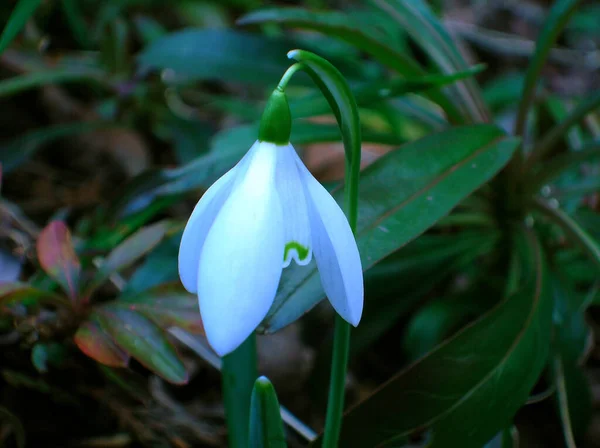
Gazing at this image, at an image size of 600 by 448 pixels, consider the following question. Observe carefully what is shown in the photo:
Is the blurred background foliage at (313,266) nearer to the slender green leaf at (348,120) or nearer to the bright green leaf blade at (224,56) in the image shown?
the bright green leaf blade at (224,56)

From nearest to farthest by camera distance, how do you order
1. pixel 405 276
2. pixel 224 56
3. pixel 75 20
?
pixel 405 276
pixel 224 56
pixel 75 20

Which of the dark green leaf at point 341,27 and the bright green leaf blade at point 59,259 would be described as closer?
the bright green leaf blade at point 59,259

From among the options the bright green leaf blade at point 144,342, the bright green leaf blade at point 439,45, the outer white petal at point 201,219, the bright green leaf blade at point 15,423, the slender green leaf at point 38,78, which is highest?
the slender green leaf at point 38,78

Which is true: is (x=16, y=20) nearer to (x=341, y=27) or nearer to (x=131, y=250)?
(x=131, y=250)

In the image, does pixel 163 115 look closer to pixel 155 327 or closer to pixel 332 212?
pixel 155 327

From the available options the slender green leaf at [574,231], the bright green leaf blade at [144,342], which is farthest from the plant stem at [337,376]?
the slender green leaf at [574,231]

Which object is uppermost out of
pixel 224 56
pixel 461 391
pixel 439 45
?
pixel 224 56

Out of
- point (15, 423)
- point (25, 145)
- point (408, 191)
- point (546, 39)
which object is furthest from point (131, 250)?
point (546, 39)

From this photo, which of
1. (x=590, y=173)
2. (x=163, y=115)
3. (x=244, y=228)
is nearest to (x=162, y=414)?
(x=244, y=228)
